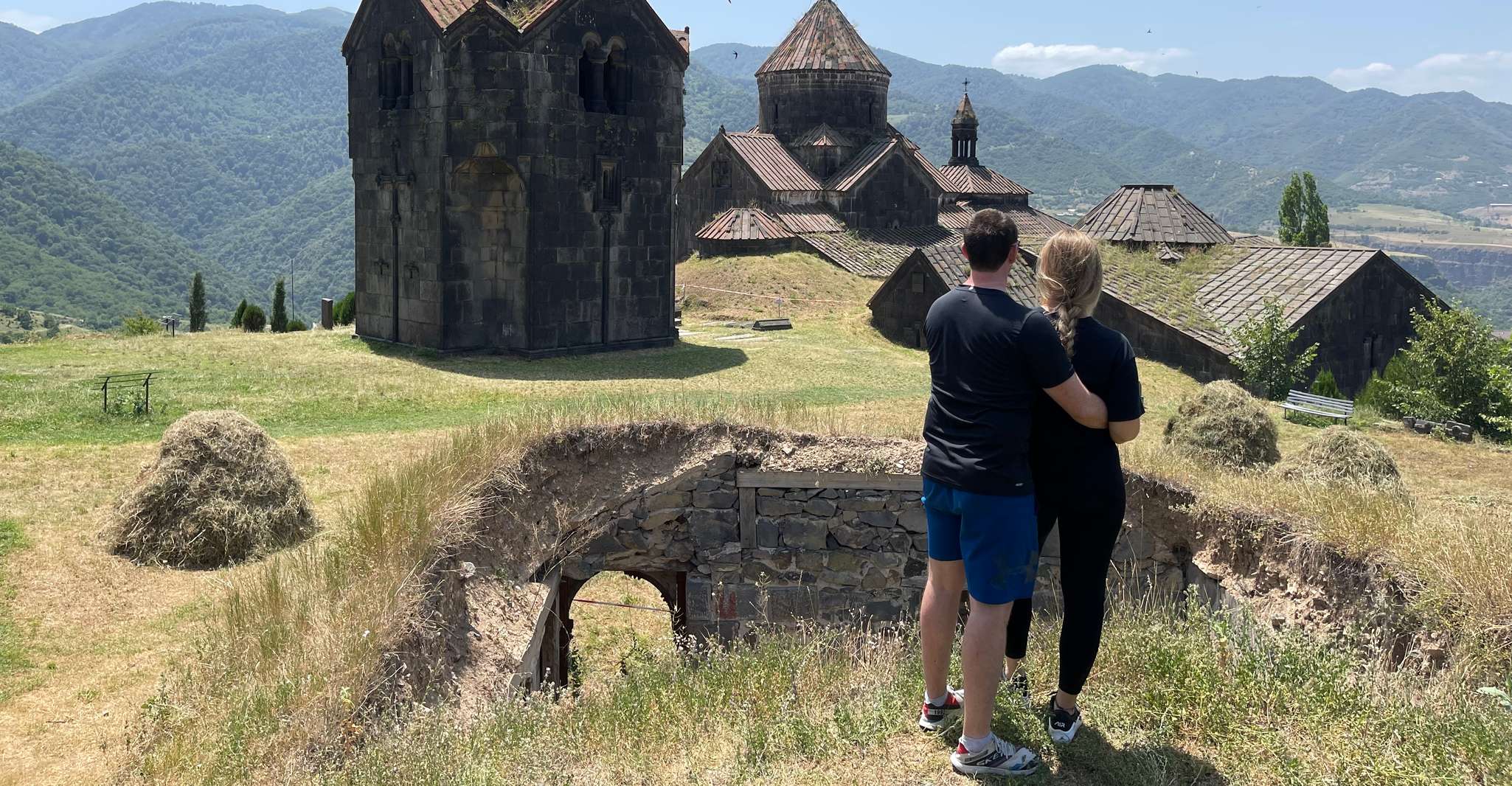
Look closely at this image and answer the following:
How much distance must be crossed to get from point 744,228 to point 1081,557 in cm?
3068

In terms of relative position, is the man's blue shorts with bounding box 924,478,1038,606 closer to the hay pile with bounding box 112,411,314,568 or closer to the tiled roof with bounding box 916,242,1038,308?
the hay pile with bounding box 112,411,314,568

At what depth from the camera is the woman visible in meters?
4.54

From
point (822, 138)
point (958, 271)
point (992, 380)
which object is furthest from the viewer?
point (822, 138)

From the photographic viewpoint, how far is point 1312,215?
4628 cm

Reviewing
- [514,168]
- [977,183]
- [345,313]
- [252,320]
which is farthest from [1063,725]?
[977,183]

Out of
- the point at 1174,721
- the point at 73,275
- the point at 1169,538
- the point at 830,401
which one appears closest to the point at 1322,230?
the point at 830,401

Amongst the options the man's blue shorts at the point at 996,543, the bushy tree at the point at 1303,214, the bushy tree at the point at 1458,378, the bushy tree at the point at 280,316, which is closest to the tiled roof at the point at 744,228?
the bushy tree at the point at 280,316

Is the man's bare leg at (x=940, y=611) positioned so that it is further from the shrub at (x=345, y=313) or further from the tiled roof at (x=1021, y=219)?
the tiled roof at (x=1021, y=219)

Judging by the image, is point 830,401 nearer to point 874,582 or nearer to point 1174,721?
point 874,582

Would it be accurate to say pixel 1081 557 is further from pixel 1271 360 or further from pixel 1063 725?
pixel 1271 360

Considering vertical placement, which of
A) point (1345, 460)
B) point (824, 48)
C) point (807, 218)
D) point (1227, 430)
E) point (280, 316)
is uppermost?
point (824, 48)

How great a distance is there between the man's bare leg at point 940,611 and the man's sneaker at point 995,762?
389 mm

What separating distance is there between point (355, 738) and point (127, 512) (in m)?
5.03

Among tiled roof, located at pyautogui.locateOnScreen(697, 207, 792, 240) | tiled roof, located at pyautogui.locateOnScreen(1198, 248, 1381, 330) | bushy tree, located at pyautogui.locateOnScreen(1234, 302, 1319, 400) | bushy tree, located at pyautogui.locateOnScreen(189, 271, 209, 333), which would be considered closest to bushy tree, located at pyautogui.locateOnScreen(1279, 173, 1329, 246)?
tiled roof, located at pyautogui.locateOnScreen(1198, 248, 1381, 330)
